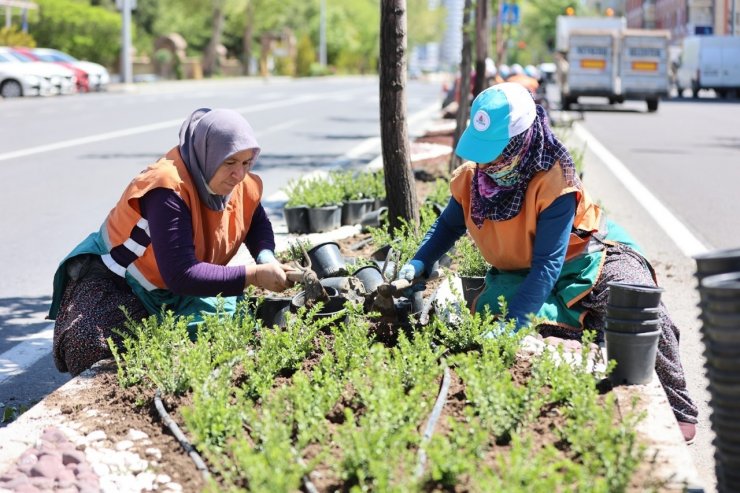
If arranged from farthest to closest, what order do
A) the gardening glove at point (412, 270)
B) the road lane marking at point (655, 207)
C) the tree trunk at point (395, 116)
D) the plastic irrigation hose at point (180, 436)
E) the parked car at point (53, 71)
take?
the parked car at point (53, 71) → the road lane marking at point (655, 207) → the tree trunk at point (395, 116) → the gardening glove at point (412, 270) → the plastic irrigation hose at point (180, 436)

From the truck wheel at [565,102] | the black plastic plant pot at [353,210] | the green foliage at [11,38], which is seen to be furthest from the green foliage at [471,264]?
the green foliage at [11,38]

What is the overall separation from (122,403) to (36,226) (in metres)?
6.16

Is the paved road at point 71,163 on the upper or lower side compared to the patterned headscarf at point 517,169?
lower

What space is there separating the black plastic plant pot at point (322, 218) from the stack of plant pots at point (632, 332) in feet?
14.7

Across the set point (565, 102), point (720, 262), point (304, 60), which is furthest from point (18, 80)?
point (304, 60)

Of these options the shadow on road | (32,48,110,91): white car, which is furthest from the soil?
(32,48,110,91): white car

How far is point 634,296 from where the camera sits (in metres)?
4.08

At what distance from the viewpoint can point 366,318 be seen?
15.9 ft

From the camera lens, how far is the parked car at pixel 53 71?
35844 millimetres

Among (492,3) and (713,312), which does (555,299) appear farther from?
(492,3)

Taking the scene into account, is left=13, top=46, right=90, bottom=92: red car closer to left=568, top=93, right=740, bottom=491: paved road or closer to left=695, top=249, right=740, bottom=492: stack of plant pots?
left=568, top=93, right=740, bottom=491: paved road

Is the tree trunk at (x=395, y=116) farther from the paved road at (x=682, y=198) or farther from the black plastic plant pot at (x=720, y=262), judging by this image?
the black plastic plant pot at (x=720, y=262)

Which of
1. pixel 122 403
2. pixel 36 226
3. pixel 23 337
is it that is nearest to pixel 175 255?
pixel 122 403

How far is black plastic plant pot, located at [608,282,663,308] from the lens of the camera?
4059mm
